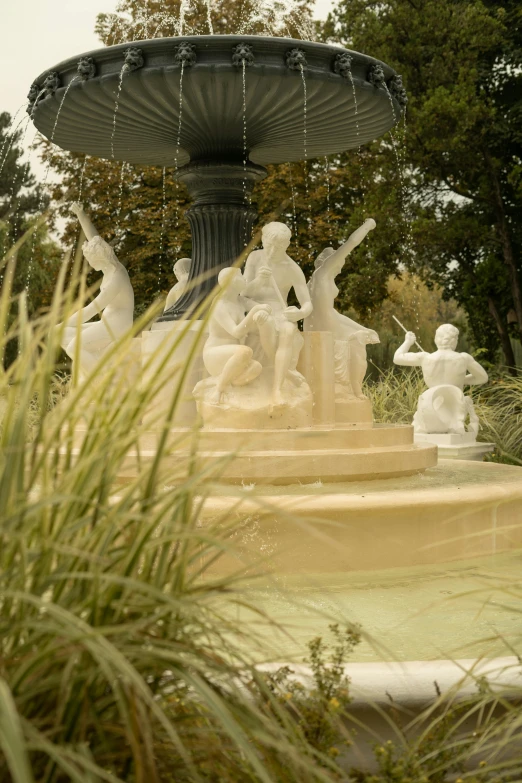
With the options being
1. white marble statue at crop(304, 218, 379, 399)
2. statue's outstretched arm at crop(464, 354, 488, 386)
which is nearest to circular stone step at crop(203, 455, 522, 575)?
white marble statue at crop(304, 218, 379, 399)

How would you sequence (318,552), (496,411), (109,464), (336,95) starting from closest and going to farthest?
(109,464)
(318,552)
(336,95)
(496,411)

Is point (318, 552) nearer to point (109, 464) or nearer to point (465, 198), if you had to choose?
point (109, 464)

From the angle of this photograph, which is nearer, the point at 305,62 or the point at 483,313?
the point at 305,62

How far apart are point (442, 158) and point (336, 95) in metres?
12.8

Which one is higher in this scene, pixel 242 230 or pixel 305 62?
pixel 305 62

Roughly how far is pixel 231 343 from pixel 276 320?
0.40m

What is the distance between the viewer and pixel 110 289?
8.78 m

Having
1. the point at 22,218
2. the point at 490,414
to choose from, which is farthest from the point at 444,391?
the point at 22,218

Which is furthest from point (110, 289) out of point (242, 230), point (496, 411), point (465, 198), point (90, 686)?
point (465, 198)

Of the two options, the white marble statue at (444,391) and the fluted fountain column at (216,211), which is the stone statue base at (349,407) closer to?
the fluted fountain column at (216,211)

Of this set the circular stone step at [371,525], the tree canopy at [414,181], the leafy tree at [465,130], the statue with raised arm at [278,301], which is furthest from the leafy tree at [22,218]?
the circular stone step at [371,525]

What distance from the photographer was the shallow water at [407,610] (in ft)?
12.3

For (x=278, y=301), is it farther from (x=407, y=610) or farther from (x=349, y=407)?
(x=407, y=610)

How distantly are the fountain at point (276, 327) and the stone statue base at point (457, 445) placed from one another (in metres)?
1.86
